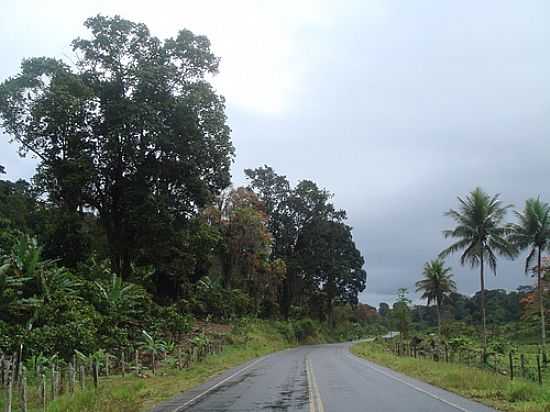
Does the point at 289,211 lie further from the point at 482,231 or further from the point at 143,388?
the point at 143,388

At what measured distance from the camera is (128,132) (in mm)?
34844

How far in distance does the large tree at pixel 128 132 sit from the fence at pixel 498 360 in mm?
16620

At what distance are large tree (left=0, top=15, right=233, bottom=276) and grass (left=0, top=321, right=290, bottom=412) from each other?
9.37 m

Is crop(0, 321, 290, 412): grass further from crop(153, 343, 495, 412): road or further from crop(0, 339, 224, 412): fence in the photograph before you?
crop(153, 343, 495, 412): road

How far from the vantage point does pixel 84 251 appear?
36.2 m

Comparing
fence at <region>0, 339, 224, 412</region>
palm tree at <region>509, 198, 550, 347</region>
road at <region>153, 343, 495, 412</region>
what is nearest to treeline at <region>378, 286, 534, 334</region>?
palm tree at <region>509, 198, 550, 347</region>

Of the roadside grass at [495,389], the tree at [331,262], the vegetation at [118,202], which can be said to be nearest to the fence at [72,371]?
the vegetation at [118,202]

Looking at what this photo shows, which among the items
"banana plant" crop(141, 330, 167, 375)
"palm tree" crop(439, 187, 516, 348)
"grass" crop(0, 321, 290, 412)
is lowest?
"grass" crop(0, 321, 290, 412)

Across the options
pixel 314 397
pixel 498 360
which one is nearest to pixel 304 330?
pixel 498 360

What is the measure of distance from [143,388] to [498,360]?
1841cm

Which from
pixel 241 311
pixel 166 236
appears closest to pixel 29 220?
pixel 166 236

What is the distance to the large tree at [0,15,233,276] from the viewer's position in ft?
111

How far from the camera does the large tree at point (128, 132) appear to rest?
33.7 meters

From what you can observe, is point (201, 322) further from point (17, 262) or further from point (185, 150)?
point (17, 262)
